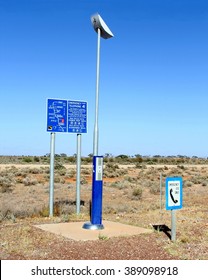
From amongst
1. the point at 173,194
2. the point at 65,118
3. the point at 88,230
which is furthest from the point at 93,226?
the point at 65,118

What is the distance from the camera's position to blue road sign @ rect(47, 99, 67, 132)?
14.9 metres

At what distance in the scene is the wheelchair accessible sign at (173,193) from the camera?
1060 centimetres

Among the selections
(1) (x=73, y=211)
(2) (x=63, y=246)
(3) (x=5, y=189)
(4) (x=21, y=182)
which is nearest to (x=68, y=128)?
(1) (x=73, y=211)

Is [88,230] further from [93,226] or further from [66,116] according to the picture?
[66,116]

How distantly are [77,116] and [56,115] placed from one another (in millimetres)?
718

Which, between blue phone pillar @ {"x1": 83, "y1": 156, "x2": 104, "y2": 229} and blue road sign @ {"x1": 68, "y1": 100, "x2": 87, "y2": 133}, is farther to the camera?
blue road sign @ {"x1": 68, "y1": 100, "x2": 87, "y2": 133}

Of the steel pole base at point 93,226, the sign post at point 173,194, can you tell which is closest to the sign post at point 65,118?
the steel pole base at point 93,226

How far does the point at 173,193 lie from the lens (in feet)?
35.1

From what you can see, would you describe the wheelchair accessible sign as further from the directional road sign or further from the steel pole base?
the directional road sign

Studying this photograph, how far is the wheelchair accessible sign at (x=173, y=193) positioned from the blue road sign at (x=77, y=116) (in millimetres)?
5211

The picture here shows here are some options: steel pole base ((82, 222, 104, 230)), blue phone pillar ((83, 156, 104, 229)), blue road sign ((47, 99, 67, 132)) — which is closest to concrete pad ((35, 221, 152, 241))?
steel pole base ((82, 222, 104, 230))

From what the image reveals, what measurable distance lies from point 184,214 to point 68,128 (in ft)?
16.1

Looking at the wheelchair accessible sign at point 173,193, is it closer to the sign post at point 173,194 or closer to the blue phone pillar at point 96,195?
the sign post at point 173,194

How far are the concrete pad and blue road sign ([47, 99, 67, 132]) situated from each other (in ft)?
10.9
